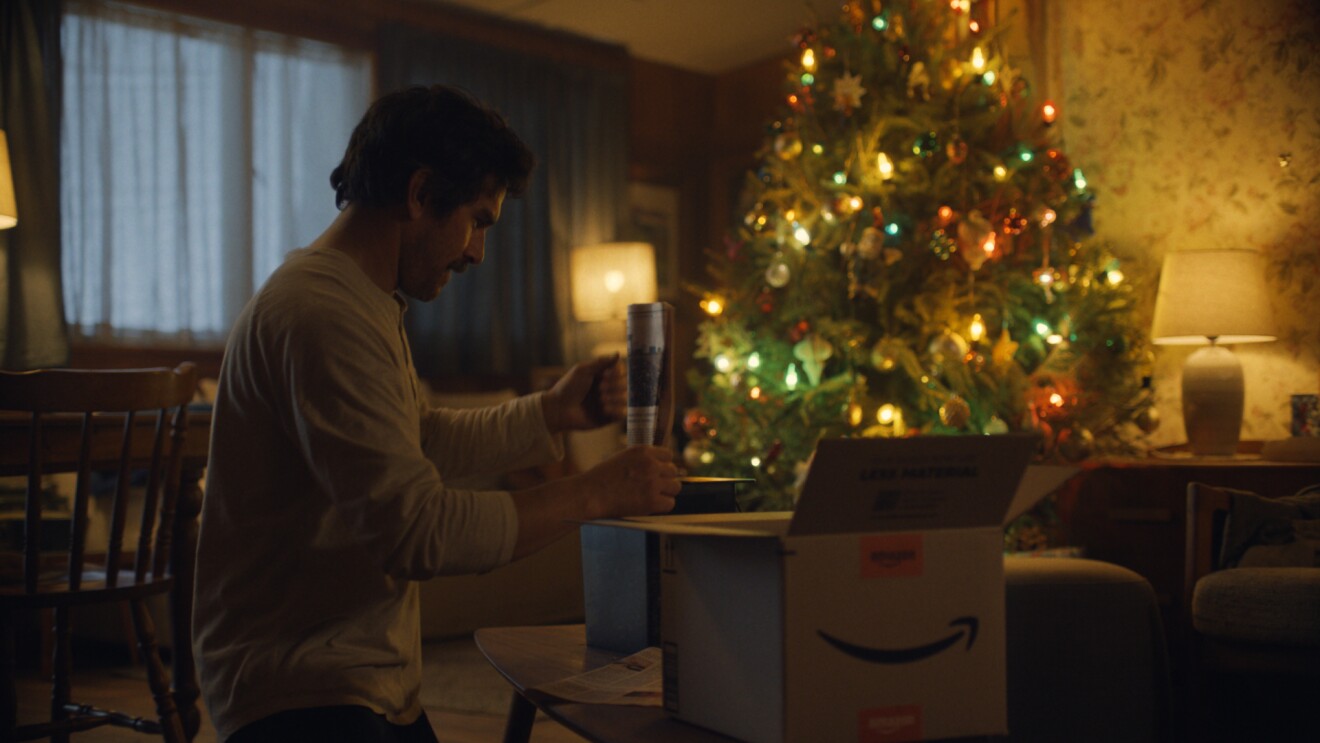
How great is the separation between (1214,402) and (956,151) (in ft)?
3.79

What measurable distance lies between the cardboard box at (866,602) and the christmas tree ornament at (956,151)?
3065mm

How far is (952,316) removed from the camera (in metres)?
3.74

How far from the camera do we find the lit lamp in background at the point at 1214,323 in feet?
10.8

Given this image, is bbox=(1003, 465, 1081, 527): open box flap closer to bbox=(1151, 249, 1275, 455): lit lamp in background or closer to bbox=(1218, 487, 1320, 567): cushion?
bbox=(1218, 487, 1320, 567): cushion

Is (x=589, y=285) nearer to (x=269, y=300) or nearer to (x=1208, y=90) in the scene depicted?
(x=1208, y=90)

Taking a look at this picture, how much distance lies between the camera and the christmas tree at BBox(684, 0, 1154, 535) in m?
3.73

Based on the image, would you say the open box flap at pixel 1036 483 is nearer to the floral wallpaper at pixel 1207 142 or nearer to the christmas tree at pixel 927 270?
the christmas tree at pixel 927 270

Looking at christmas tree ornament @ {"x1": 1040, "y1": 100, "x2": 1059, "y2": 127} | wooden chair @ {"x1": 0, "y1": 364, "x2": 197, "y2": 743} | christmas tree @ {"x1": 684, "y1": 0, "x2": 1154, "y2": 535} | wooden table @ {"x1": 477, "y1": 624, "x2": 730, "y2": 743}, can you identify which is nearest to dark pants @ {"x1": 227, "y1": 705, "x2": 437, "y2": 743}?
wooden table @ {"x1": 477, "y1": 624, "x2": 730, "y2": 743}

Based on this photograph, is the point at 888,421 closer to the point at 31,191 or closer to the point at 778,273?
the point at 778,273

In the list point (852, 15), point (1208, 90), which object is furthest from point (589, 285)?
point (1208, 90)

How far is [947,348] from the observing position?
361cm

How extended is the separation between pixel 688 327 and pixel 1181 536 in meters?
3.82

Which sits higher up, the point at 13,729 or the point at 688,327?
the point at 688,327

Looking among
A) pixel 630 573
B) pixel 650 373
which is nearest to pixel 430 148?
pixel 650 373
